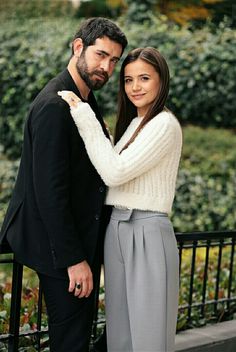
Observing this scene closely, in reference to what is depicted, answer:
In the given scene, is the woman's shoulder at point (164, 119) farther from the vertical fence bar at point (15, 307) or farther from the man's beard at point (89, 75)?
the vertical fence bar at point (15, 307)

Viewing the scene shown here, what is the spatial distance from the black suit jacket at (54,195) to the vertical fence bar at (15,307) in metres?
0.30

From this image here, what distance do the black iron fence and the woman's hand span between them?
28.6 inches

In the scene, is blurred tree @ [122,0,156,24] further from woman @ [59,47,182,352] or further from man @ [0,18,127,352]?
man @ [0,18,127,352]

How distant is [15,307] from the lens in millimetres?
3381

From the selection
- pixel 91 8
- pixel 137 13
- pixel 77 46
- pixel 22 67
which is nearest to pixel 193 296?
pixel 77 46

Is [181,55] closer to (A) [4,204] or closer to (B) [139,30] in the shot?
(B) [139,30]

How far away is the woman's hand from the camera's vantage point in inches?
116

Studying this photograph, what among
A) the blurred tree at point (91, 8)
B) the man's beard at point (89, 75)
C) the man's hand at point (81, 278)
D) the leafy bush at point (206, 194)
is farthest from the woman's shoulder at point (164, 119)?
the blurred tree at point (91, 8)

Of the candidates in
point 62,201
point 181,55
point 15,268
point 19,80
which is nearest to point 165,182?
point 62,201

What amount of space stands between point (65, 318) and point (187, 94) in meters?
6.13

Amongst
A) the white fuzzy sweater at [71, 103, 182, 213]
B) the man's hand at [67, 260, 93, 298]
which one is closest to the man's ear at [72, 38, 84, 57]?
the white fuzzy sweater at [71, 103, 182, 213]

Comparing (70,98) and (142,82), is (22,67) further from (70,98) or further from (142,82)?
(70,98)

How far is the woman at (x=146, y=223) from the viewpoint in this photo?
308 centimetres

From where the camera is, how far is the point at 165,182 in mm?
3131
